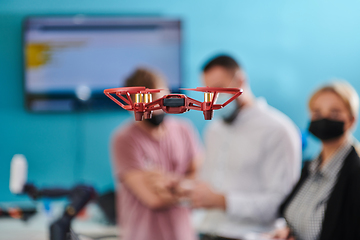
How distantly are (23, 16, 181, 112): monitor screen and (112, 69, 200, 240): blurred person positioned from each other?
3.80ft

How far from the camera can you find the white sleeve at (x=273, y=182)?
1331 millimetres

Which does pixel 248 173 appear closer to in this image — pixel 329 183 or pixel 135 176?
pixel 329 183

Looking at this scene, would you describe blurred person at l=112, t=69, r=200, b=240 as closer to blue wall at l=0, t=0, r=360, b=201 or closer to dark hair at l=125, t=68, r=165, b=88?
dark hair at l=125, t=68, r=165, b=88

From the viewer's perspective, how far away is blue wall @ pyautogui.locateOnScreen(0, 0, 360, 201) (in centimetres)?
255

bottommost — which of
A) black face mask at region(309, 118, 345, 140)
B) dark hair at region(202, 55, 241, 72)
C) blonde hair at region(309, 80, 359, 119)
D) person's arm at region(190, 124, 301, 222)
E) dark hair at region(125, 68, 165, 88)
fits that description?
person's arm at region(190, 124, 301, 222)

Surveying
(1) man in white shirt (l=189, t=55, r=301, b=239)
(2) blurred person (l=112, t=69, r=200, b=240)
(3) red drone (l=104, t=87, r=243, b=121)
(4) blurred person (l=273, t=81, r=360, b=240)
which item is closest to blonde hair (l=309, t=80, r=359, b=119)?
(4) blurred person (l=273, t=81, r=360, b=240)

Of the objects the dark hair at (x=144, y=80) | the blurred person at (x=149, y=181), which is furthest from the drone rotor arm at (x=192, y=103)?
the blurred person at (x=149, y=181)

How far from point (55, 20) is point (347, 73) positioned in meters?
2.06

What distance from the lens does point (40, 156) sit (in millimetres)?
2570

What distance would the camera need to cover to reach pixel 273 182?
135 centimetres

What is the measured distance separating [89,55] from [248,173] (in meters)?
1.56

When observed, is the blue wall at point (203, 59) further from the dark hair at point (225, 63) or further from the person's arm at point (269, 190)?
the dark hair at point (225, 63)

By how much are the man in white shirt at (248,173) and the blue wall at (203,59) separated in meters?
1.13

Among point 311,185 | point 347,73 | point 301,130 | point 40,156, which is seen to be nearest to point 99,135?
point 40,156
